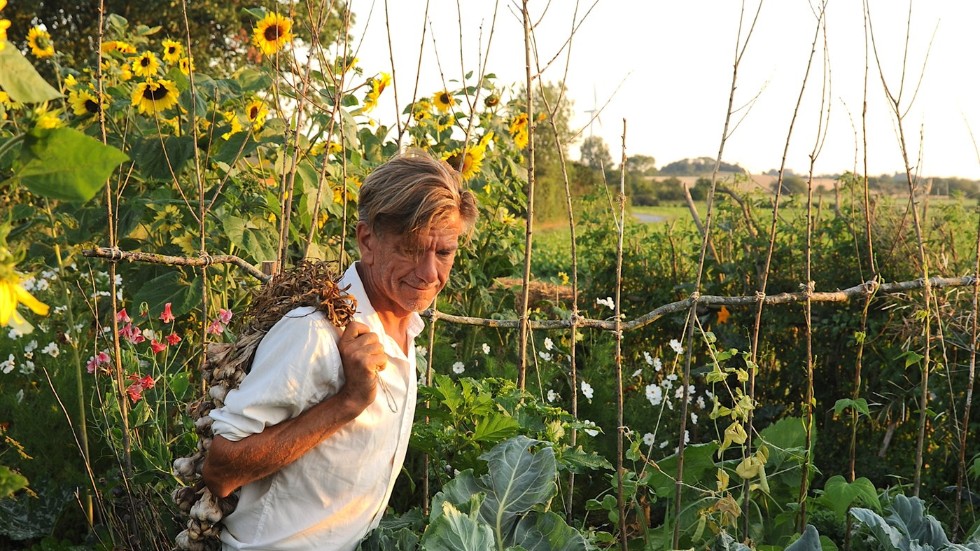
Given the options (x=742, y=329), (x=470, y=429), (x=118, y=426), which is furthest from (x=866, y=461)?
(x=118, y=426)

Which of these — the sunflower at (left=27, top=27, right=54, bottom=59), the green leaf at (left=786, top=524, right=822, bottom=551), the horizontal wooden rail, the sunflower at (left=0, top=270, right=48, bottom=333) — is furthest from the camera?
the sunflower at (left=27, top=27, right=54, bottom=59)

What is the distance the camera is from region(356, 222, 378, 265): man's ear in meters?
1.99

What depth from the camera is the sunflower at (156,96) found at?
3336 millimetres

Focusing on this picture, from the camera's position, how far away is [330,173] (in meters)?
3.57

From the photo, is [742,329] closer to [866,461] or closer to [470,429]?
[866,461]

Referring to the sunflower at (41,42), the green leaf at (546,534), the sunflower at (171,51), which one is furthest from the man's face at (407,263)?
the sunflower at (171,51)

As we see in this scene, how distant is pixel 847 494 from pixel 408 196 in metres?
1.54

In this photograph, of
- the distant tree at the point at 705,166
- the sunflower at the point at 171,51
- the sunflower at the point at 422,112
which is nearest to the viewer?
the sunflower at the point at 171,51

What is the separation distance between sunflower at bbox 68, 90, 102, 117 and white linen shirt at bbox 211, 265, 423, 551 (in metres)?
2.06

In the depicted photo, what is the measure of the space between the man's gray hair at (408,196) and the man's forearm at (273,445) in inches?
15.2

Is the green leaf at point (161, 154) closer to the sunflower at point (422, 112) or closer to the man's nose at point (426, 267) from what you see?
the sunflower at point (422, 112)

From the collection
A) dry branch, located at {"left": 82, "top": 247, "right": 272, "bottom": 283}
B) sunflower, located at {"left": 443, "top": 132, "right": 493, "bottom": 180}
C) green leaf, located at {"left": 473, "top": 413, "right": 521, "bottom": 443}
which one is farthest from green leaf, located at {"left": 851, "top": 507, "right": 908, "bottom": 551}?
sunflower, located at {"left": 443, "top": 132, "right": 493, "bottom": 180}

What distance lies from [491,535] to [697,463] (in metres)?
1.04

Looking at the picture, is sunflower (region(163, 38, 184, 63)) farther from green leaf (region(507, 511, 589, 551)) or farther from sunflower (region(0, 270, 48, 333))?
sunflower (region(0, 270, 48, 333))
